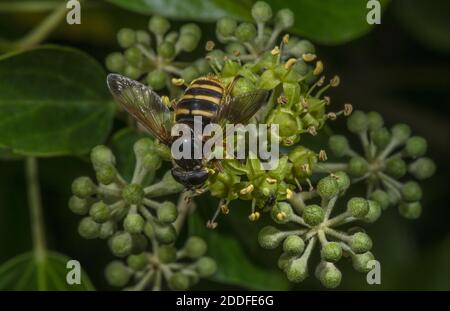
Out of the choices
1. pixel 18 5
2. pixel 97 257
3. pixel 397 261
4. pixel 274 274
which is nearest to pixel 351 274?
pixel 397 261

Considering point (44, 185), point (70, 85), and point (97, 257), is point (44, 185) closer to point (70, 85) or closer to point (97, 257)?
point (97, 257)

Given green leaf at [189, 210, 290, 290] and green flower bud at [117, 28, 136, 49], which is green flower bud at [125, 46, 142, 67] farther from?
green leaf at [189, 210, 290, 290]

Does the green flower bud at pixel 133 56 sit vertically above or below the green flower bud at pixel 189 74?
above

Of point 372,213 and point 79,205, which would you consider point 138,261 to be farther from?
point 372,213

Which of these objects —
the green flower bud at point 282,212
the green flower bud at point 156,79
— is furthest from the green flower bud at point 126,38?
the green flower bud at point 282,212

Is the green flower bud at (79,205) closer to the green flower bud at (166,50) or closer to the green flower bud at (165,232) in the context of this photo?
the green flower bud at (165,232)

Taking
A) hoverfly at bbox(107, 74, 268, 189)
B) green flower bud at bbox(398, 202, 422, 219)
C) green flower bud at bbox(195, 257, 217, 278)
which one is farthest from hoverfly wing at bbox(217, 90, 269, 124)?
green flower bud at bbox(398, 202, 422, 219)

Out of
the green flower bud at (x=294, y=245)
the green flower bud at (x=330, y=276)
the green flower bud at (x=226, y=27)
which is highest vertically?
the green flower bud at (x=226, y=27)
